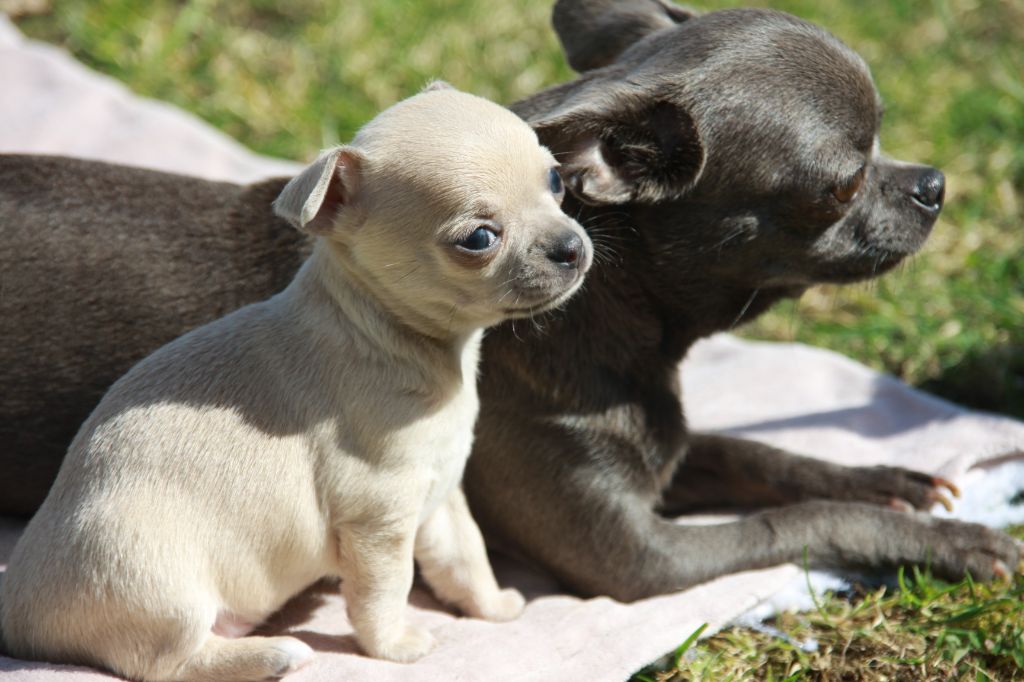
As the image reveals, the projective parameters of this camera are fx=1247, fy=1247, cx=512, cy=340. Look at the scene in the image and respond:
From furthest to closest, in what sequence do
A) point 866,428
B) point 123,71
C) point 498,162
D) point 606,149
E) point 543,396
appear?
point 123,71 → point 866,428 → point 543,396 → point 606,149 → point 498,162

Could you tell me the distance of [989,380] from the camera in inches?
213

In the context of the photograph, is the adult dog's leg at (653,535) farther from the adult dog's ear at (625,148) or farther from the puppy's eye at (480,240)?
the puppy's eye at (480,240)

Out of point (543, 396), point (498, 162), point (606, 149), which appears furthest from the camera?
point (543, 396)

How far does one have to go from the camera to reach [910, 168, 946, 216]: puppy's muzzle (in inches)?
161

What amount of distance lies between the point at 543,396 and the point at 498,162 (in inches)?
42.5

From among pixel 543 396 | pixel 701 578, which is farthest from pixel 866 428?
pixel 543 396

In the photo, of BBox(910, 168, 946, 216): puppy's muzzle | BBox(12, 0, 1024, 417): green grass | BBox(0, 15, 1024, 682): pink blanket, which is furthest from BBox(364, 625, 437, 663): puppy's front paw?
BBox(12, 0, 1024, 417): green grass

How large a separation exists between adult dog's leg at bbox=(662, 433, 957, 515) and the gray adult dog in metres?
0.26

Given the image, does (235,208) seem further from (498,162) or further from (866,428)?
(866,428)

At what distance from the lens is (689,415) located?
533 cm

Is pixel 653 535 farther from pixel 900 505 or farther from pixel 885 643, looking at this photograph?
pixel 900 505

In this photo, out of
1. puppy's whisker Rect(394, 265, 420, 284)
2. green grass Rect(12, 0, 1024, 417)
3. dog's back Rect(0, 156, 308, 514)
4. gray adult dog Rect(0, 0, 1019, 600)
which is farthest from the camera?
green grass Rect(12, 0, 1024, 417)

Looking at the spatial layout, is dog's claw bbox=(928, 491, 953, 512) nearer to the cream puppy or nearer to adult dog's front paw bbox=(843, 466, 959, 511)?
adult dog's front paw bbox=(843, 466, 959, 511)

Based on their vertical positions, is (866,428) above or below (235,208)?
below
